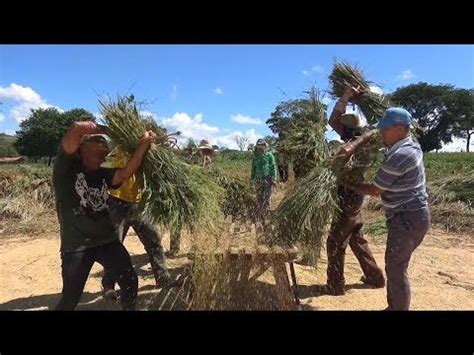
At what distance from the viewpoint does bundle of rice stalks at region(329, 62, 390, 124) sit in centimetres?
495

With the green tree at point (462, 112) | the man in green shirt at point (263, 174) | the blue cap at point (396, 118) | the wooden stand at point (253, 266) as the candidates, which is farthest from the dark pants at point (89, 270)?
the green tree at point (462, 112)

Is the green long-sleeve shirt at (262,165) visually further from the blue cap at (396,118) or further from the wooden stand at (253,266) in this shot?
the blue cap at (396,118)

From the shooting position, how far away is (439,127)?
5472cm

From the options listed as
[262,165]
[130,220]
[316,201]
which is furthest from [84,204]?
[262,165]

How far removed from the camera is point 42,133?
136ft

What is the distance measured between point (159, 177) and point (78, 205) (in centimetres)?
71

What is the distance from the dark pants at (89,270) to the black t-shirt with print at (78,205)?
3.0 inches

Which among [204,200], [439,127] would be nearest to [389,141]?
[204,200]

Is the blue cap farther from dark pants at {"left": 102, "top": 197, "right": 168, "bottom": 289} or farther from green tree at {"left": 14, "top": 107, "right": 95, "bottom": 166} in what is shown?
green tree at {"left": 14, "top": 107, "right": 95, "bottom": 166}

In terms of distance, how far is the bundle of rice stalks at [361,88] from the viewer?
16.3ft

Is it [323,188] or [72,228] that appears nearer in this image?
[72,228]
